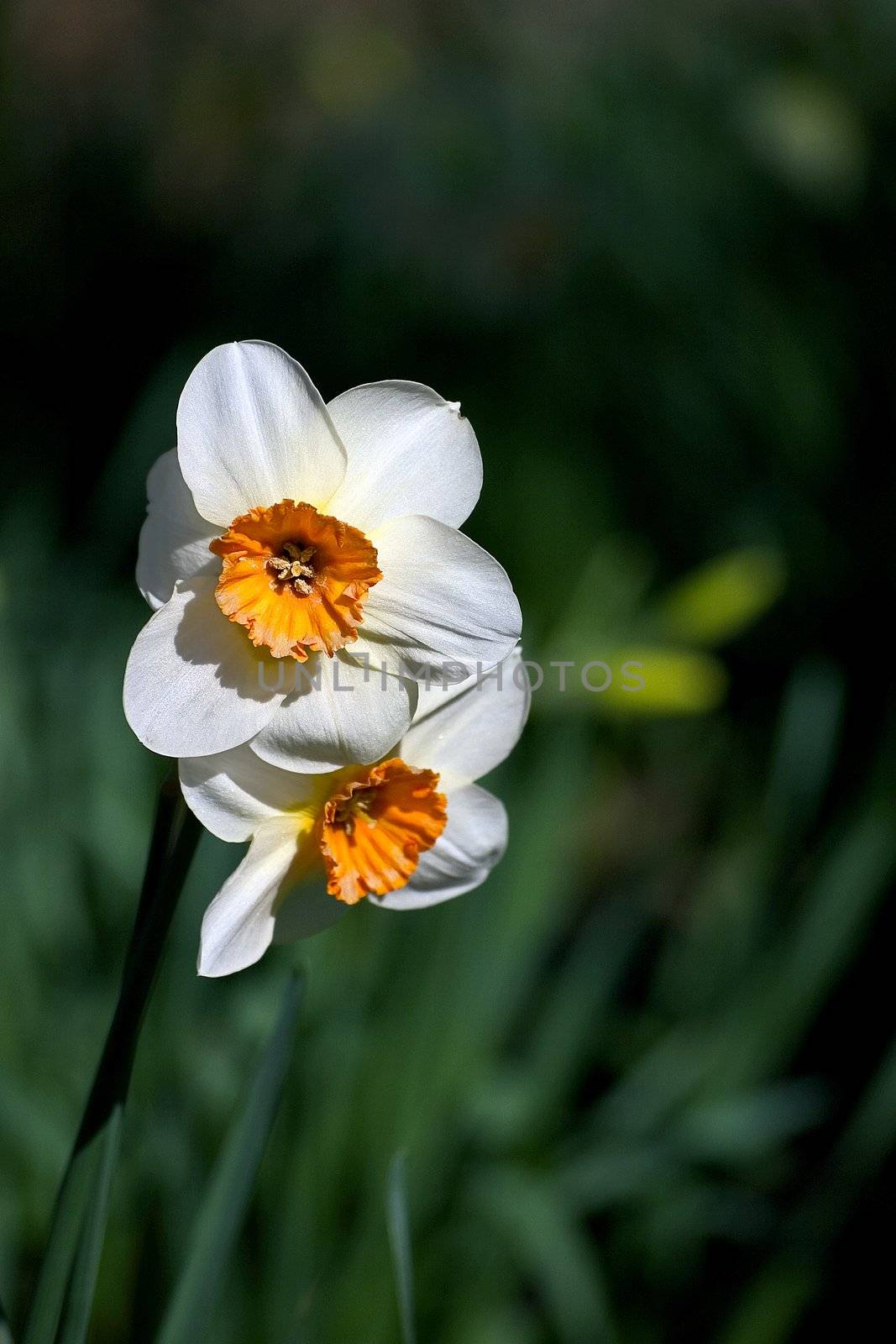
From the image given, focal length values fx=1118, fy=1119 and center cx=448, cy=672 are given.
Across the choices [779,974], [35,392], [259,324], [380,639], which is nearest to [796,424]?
[259,324]

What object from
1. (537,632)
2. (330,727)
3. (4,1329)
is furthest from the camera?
(537,632)

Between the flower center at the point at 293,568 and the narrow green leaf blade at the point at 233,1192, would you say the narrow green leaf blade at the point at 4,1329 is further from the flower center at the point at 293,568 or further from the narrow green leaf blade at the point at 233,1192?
the flower center at the point at 293,568

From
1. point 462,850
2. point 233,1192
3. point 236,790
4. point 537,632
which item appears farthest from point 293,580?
point 537,632

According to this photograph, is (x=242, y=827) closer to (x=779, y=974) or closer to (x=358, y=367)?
(x=779, y=974)

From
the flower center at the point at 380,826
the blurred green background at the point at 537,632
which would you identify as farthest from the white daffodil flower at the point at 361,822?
the blurred green background at the point at 537,632

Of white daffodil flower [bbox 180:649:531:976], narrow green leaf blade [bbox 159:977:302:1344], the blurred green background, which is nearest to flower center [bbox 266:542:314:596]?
white daffodil flower [bbox 180:649:531:976]

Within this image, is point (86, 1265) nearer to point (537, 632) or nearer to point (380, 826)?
point (380, 826)

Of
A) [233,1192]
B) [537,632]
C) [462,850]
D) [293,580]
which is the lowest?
Result: [233,1192]

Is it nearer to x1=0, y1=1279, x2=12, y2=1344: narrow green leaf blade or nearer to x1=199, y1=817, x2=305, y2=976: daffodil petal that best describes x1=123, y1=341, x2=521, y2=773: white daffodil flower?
x1=199, y1=817, x2=305, y2=976: daffodil petal
